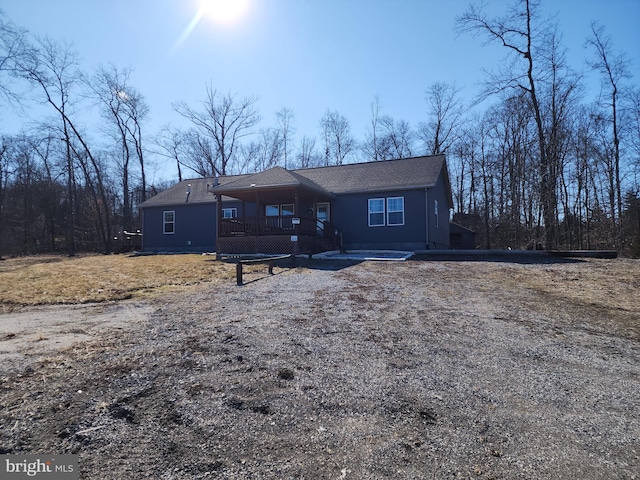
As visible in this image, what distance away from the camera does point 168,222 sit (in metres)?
20.8

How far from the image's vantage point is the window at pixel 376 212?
16422 millimetres

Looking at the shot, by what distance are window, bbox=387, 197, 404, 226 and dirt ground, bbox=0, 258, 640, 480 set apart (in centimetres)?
1068

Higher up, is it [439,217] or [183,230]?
[439,217]

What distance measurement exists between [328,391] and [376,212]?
46.7 ft

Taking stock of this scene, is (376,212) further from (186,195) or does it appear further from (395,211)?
(186,195)

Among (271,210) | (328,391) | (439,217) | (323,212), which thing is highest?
(271,210)

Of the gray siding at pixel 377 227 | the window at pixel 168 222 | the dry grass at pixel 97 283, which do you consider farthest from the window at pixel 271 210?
the dry grass at pixel 97 283

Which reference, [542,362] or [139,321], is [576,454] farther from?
[139,321]

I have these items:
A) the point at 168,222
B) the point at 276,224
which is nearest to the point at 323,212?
the point at 276,224

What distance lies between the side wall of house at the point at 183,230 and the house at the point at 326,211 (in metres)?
0.06

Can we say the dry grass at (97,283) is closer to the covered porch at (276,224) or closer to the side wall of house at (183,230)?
the covered porch at (276,224)

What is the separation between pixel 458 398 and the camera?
2.62 meters

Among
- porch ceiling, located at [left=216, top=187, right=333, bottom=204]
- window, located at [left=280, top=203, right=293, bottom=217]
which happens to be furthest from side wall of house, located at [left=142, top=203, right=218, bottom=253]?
window, located at [left=280, top=203, right=293, bottom=217]

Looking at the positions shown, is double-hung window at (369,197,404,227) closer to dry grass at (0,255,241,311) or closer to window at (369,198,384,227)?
window at (369,198,384,227)
